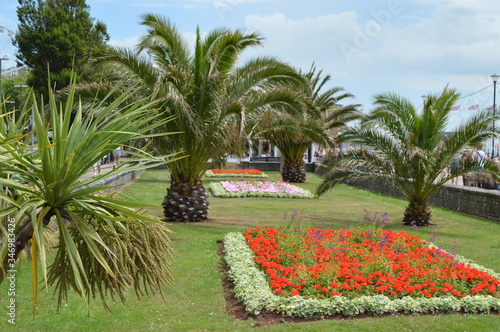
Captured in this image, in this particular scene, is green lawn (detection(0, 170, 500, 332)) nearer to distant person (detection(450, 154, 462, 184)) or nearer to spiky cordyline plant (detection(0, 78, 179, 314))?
distant person (detection(450, 154, 462, 184))

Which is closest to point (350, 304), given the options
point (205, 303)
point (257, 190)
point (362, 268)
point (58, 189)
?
point (362, 268)

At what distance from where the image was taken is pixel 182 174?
13.1 metres

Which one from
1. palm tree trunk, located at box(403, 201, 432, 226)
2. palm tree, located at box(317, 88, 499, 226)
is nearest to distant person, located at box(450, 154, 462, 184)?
palm tree, located at box(317, 88, 499, 226)

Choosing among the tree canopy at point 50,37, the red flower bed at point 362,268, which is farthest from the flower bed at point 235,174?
the red flower bed at point 362,268

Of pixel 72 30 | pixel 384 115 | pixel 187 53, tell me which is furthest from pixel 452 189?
pixel 72 30

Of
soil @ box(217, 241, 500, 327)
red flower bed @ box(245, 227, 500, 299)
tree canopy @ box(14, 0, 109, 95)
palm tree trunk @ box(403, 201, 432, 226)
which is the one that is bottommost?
soil @ box(217, 241, 500, 327)

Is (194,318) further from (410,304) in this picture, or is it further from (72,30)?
(72,30)

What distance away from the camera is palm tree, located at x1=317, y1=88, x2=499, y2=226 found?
511 inches

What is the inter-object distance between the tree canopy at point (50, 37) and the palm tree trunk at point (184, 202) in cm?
2472

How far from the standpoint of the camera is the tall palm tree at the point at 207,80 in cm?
1192

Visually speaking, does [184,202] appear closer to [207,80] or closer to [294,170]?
[207,80]

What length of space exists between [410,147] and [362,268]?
19.4 ft

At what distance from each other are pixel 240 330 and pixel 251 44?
8.08 meters

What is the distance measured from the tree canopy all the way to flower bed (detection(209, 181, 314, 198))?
17950 mm
